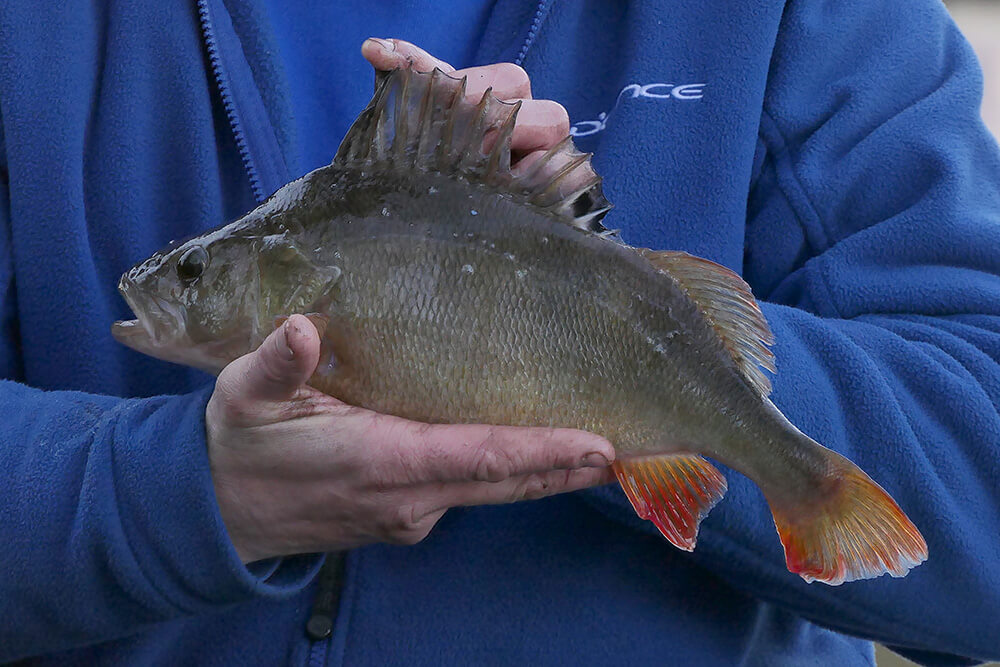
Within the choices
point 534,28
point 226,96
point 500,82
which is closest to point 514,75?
point 500,82

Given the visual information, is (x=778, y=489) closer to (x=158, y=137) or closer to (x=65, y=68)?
(x=158, y=137)

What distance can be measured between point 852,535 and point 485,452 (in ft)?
1.33

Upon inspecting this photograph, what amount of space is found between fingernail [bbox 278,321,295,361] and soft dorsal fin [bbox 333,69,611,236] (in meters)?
0.28

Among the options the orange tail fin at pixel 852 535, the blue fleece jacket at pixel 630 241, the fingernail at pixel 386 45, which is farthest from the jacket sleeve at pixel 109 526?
the orange tail fin at pixel 852 535

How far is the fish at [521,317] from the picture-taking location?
2.98 ft

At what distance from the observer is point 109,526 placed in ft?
2.98

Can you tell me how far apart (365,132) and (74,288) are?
0.47 m

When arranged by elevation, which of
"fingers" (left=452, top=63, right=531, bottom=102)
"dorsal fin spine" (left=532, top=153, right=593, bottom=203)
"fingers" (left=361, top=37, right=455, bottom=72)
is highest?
"fingers" (left=361, top=37, right=455, bottom=72)

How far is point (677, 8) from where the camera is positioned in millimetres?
1341

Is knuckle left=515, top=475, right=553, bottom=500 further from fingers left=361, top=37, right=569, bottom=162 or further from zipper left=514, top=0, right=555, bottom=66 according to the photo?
zipper left=514, top=0, right=555, bottom=66

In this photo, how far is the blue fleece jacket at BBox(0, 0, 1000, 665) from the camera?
37.6 inches

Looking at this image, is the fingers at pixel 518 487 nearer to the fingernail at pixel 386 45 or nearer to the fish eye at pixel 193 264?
the fish eye at pixel 193 264

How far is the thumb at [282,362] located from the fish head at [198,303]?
0.18 meters

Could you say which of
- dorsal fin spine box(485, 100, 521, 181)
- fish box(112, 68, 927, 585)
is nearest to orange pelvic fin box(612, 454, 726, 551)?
fish box(112, 68, 927, 585)
